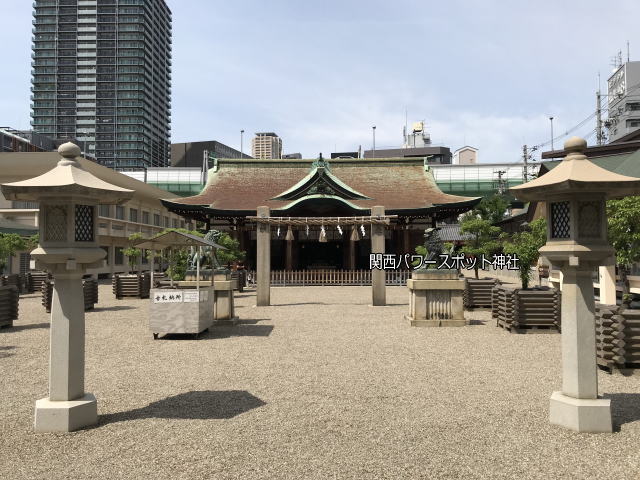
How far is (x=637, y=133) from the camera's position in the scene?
26.7 meters

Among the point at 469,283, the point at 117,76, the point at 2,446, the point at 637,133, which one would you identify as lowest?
the point at 2,446

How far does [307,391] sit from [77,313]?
10.9ft

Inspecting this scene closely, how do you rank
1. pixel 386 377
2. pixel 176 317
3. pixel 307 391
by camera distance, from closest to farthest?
pixel 307 391
pixel 386 377
pixel 176 317

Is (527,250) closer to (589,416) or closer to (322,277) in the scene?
(589,416)

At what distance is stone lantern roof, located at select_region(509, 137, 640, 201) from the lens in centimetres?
543

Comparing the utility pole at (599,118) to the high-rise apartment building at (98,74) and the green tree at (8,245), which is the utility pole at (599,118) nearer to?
the green tree at (8,245)

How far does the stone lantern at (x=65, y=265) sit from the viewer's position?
556 cm

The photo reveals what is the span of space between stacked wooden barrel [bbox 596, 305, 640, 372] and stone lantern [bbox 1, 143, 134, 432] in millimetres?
7725

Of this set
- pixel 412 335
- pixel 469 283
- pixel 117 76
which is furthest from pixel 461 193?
pixel 117 76

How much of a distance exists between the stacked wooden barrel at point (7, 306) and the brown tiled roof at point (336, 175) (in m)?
18.1

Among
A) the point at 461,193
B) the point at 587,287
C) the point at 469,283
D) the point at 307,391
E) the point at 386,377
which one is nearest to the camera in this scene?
the point at 587,287

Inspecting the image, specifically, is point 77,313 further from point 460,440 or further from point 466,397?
point 466,397

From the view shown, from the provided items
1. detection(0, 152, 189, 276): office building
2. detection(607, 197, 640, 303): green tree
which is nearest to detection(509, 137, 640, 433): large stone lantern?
detection(607, 197, 640, 303): green tree

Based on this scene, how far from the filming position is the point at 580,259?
18.2 feet
